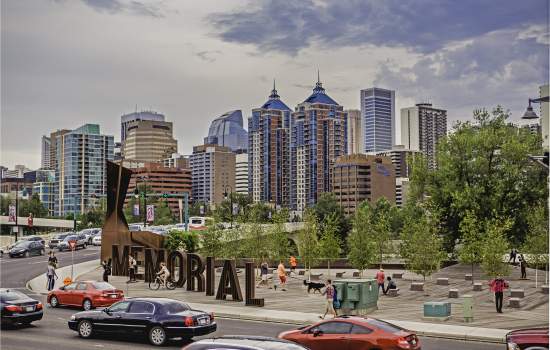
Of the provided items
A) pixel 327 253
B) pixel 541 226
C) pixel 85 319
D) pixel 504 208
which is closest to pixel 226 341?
pixel 85 319

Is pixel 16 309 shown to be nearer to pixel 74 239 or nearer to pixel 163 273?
pixel 163 273

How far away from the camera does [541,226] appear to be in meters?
43.7

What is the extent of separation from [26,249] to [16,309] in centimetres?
4447

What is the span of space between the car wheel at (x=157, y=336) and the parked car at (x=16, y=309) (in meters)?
5.41

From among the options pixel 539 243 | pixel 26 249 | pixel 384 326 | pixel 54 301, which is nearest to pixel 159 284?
pixel 54 301

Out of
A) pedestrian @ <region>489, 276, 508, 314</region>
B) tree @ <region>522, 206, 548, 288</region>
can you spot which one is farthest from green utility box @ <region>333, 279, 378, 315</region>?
tree @ <region>522, 206, 548, 288</region>

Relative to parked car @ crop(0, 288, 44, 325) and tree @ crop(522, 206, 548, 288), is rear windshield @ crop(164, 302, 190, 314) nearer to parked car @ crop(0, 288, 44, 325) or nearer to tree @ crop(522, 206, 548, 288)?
parked car @ crop(0, 288, 44, 325)

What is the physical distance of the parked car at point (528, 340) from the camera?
55.7 ft

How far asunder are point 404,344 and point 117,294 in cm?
1550

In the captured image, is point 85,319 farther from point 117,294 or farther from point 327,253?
point 327,253

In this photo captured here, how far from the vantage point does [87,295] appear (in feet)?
96.0

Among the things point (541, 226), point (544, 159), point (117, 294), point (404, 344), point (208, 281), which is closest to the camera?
point (404, 344)

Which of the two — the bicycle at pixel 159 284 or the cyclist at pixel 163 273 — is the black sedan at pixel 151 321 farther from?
the bicycle at pixel 159 284

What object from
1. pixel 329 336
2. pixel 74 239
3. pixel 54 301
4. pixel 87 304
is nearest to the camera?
pixel 329 336
